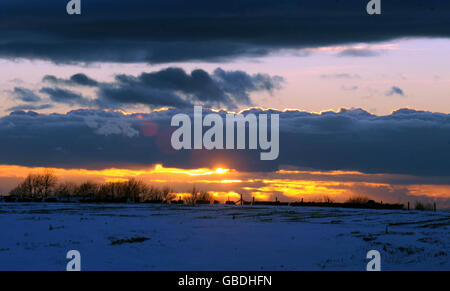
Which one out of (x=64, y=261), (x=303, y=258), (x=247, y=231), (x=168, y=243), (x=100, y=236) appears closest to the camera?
(x=64, y=261)

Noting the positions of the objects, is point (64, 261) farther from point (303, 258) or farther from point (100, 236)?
point (303, 258)

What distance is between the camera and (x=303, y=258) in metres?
40.0

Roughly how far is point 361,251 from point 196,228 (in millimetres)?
21487
